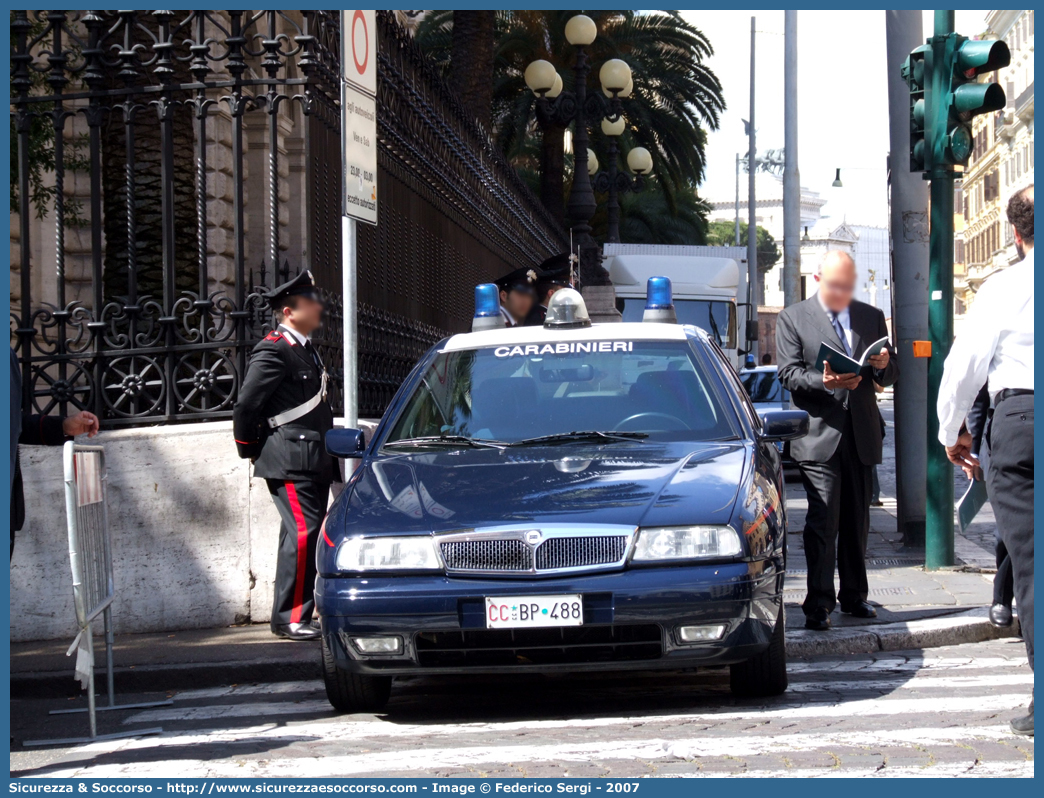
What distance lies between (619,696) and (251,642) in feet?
7.38

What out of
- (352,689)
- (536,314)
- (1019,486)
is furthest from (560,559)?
(536,314)

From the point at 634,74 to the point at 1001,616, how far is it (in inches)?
1015

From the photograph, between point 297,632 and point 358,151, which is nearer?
point 358,151

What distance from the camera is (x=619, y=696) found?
19.2 ft

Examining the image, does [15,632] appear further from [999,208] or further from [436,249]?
[999,208]

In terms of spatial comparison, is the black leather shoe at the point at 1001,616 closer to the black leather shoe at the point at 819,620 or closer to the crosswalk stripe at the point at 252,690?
the black leather shoe at the point at 819,620

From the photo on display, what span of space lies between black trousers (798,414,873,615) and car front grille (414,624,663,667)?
231 centimetres

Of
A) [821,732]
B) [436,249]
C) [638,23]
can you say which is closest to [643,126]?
[638,23]

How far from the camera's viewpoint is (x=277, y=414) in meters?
7.24

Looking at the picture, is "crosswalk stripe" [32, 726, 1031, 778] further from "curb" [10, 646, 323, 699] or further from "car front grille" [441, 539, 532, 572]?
"curb" [10, 646, 323, 699]

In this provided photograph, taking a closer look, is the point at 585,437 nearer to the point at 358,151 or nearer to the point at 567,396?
the point at 567,396

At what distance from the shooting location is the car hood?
5137mm

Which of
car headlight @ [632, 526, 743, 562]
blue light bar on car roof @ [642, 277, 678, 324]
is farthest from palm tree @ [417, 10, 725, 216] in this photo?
car headlight @ [632, 526, 743, 562]

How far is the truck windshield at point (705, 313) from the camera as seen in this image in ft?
73.1
